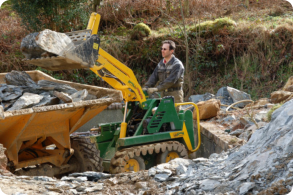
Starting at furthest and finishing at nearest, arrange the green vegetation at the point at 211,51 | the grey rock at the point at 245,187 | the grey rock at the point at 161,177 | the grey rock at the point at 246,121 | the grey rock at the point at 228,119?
the green vegetation at the point at 211,51
the grey rock at the point at 228,119
the grey rock at the point at 246,121
the grey rock at the point at 161,177
the grey rock at the point at 245,187

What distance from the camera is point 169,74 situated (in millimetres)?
6820

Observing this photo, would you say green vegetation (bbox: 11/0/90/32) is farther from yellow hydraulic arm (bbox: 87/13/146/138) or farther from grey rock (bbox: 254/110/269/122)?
grey rock (bbox: 254/110/269/122)

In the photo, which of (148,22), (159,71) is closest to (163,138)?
(159,71)

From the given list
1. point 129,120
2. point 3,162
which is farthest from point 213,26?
point 3,162

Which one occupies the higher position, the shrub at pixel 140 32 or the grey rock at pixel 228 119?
the shrub at pixel 140 32

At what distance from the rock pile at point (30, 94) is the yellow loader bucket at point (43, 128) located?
0.67ft

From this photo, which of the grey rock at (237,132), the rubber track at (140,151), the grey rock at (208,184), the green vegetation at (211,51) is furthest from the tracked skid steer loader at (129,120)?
the green vegetation at (211,51)

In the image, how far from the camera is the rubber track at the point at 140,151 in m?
5.70

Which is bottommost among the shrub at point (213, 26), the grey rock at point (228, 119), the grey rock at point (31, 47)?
the grey rock at point (228, 119)

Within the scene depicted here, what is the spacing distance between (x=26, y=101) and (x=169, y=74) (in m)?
2.77

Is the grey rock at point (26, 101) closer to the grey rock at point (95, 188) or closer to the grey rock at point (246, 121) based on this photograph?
the grey rock at point (95, 188)

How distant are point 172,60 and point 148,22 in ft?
26.4

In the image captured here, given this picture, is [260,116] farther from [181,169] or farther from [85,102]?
[85,102]

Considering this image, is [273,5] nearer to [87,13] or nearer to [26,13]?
[87,13]
